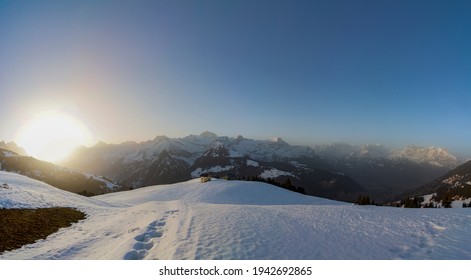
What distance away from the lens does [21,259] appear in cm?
1426

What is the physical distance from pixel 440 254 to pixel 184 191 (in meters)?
54.1

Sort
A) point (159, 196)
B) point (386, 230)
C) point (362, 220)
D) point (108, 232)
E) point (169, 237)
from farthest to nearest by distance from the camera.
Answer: point (159, 196) < point (362, 220) < point (108, 232) < point (386, 230) < point (169, 237)

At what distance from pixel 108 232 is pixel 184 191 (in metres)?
44.1

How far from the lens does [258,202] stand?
5388cm

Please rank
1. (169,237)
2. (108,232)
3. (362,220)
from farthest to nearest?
(362,220), (108,232), (169,237)
